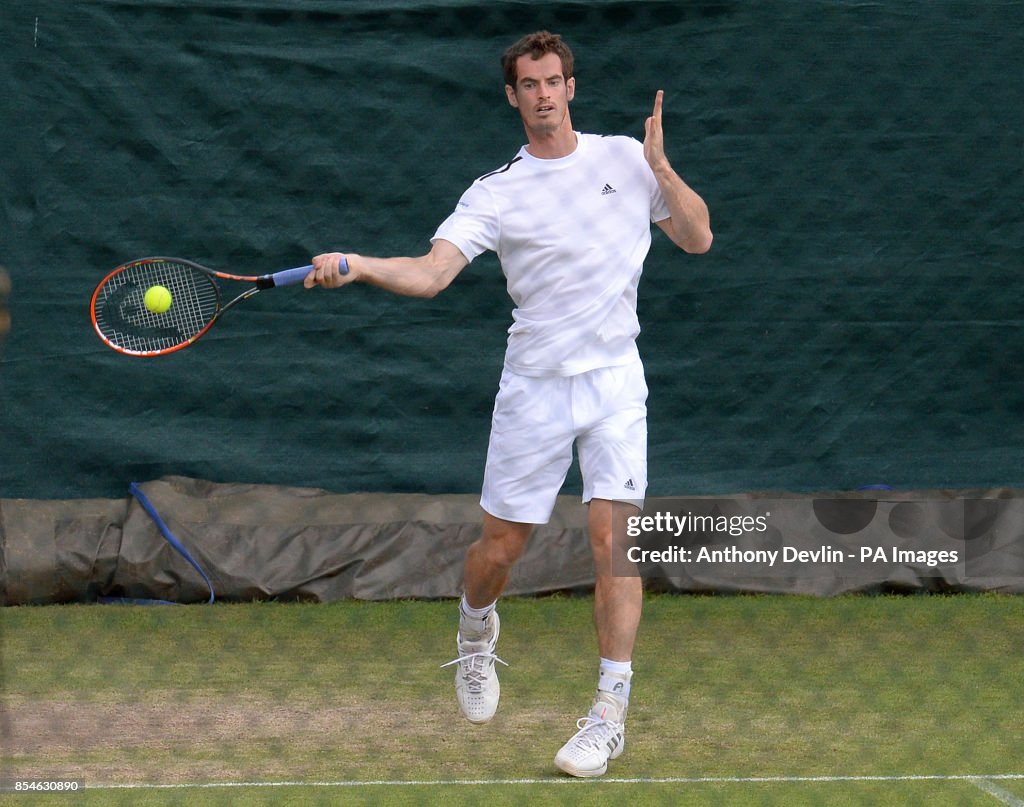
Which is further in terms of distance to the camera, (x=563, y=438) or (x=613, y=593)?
(x=563, y=438)

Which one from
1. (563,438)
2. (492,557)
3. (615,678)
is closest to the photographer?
(615,678)

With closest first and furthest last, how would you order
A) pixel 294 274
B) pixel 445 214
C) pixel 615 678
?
pixel 294 274 < pixel 615 678 < pixel 445 214

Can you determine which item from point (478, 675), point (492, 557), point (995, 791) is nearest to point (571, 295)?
point (492, 557)

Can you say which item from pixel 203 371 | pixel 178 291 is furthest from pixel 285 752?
pixel 203 371

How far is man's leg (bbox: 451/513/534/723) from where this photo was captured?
4.07 meters

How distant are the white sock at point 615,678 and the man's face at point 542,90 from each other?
1.16 m

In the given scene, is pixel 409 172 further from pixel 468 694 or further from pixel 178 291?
pixel 468 694

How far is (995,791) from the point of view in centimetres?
357

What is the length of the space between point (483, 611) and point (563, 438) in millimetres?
503

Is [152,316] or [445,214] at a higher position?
[445,214]

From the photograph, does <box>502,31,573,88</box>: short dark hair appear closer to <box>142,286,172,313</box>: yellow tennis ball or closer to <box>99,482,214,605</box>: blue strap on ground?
<box>142,286,172,313</box>: yellow tennis ball

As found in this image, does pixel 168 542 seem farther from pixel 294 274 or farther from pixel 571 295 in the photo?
pixel 294 274

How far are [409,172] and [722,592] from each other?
5.87 ft

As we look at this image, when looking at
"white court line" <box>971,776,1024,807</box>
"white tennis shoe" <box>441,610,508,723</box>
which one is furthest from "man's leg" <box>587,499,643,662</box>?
"white court line" <box>971,776,1024,807</box>
